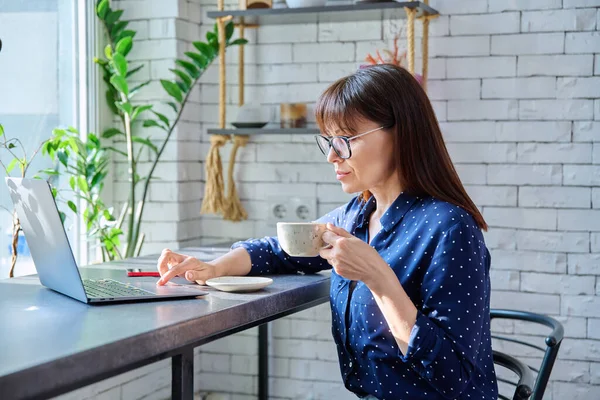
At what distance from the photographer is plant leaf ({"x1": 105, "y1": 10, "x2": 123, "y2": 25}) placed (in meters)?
3.06

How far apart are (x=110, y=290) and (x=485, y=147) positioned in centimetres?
161

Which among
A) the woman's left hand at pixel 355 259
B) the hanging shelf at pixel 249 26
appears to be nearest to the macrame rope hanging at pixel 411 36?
the hanging shelf at pixel 249 26

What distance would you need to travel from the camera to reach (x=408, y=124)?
1797 mm

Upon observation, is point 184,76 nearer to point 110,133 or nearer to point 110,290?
point 110,133

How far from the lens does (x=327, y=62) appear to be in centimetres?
312

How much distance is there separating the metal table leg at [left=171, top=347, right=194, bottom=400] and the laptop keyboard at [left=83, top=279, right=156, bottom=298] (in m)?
0.21

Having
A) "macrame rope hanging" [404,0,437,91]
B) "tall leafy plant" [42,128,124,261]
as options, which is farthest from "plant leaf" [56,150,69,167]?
"macrame rope hanging" [404,0,437,91]

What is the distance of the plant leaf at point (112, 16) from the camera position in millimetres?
3057

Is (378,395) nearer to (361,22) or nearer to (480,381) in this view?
(480,381)

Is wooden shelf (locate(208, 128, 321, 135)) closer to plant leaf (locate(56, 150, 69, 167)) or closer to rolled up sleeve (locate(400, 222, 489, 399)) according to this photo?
plant leaf (locate(56, 150, 69, 167))

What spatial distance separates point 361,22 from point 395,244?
1465 millimetres

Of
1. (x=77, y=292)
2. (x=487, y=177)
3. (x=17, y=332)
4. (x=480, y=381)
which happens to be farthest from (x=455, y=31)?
(x=17, y=332)

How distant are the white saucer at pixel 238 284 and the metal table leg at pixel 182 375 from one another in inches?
10.5

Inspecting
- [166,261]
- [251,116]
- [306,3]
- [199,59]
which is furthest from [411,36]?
[166,261]
